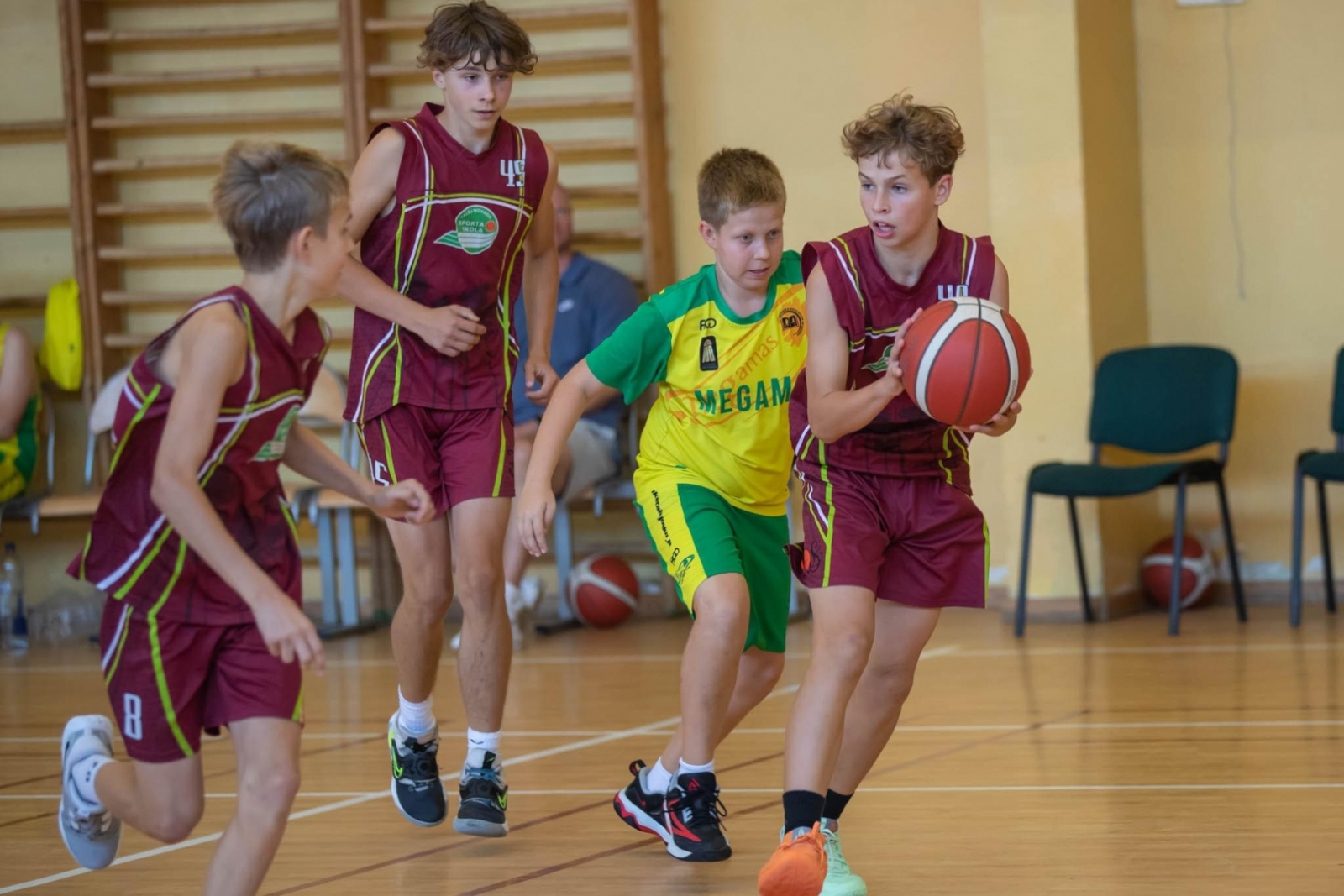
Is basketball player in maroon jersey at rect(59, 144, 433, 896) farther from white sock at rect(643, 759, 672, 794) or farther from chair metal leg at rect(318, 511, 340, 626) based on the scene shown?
chair metal leg at rect(318, 511, 340, 626)

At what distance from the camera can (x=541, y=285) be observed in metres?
3.45

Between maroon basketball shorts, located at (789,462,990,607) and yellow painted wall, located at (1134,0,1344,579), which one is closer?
maroon basketball shorts, located at (789,462,990,607)

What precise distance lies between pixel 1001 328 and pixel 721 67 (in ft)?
14.6

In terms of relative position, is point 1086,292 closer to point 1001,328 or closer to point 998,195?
point 998,195

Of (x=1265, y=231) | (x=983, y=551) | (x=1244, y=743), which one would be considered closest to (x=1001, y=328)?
(x=983, y=551)

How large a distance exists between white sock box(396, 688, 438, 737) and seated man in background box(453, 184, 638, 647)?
2856 millimetres

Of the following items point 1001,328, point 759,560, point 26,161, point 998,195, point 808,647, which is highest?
point 26,161

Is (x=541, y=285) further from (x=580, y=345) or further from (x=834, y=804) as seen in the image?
(x=580, y=345)

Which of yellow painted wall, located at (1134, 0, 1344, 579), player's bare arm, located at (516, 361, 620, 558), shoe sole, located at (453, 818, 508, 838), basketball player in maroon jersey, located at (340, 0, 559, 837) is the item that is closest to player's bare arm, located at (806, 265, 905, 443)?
player's bare arm, located at (516, 361, 620, 558)

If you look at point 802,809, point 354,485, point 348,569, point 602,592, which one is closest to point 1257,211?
point 602,592

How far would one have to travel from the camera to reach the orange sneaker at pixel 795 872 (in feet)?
7.64

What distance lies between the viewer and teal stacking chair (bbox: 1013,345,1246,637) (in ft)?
18.6

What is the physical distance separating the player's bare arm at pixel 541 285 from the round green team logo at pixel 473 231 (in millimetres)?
138

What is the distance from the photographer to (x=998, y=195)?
233 inches
